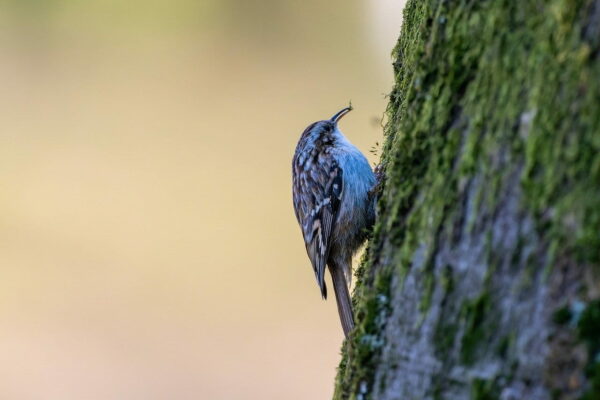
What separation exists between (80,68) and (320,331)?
13.8 feet

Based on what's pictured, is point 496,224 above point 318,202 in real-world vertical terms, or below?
below

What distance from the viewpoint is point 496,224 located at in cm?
124

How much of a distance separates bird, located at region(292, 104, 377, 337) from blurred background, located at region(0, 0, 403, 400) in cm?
278

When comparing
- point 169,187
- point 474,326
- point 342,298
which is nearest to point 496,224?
point 474,326

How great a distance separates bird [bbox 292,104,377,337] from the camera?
312 centimetres

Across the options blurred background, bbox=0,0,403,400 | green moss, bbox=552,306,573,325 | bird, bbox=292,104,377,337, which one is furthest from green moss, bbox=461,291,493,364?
blurred background, bbox=0,0,403,400

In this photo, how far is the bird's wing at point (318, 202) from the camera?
3.24 m

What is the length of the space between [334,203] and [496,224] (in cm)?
203

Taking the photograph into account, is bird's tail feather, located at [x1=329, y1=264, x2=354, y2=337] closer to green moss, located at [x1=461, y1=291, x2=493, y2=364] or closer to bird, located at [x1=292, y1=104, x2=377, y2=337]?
bird, located at [x1=292, y1=104, x2=377, y2=337]

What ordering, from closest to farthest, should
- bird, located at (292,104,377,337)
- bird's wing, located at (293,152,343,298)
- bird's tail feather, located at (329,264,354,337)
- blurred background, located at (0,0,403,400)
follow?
bird's tail feather, located at (329,264,354,337)
bird, located at (292,104,377,337)
bird's wing, located at (293,152,343,298)
blurred background, located at (0,0,403,400)

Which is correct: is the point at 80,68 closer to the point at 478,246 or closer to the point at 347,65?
the point at 347,65

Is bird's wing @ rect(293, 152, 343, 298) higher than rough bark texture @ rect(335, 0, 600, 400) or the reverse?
higher

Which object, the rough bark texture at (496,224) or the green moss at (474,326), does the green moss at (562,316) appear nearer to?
the rough bark texture at (496,224)

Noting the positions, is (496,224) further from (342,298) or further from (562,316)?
(342,298)
